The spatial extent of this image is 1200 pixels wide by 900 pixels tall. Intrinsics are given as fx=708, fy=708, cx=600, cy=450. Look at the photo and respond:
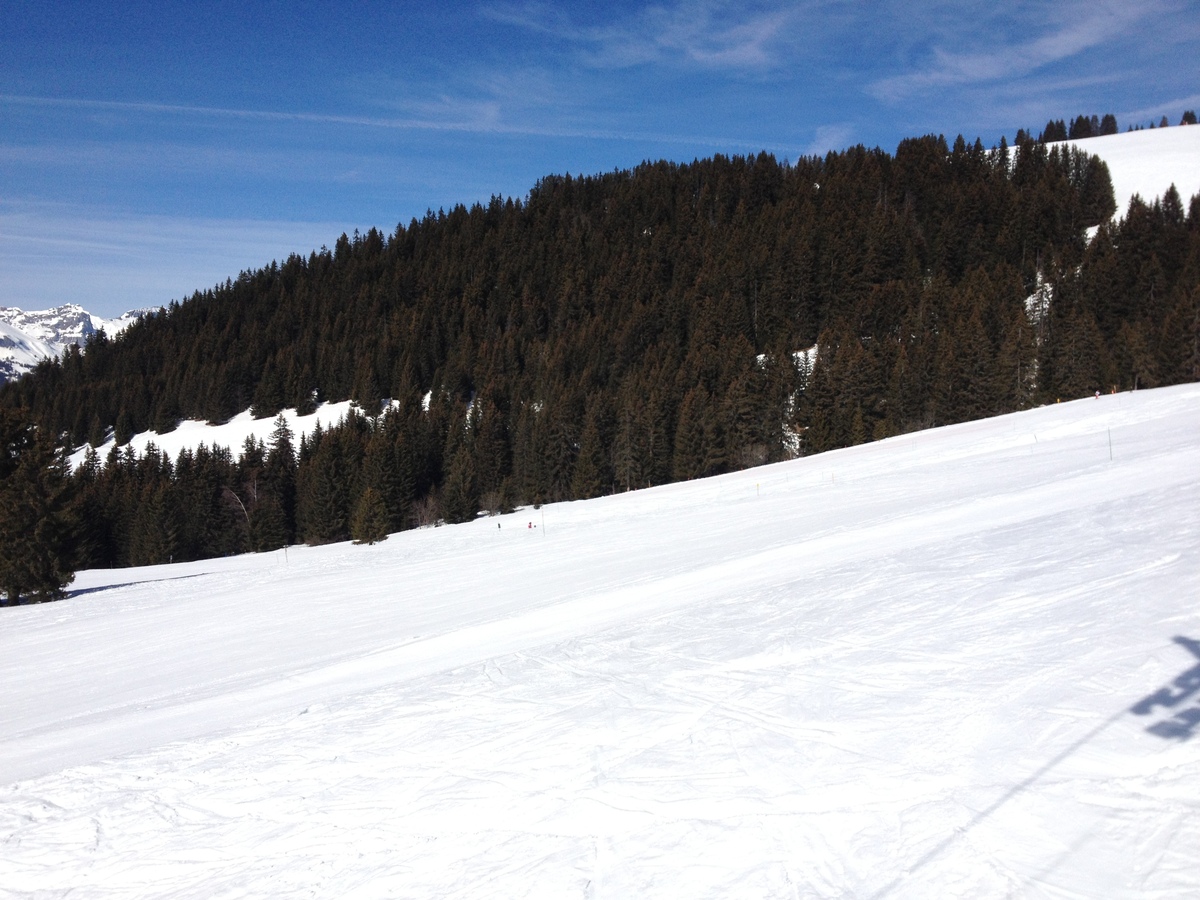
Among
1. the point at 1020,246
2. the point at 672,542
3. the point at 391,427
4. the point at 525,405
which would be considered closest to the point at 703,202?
the point at 1020,246

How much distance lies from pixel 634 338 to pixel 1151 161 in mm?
92752

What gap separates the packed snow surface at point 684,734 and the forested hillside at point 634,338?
23366mm

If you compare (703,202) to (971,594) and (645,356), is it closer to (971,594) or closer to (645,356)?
(645,356)

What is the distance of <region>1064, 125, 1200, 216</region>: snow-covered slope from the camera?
101 m

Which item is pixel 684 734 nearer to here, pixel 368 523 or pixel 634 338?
pixel 368 523

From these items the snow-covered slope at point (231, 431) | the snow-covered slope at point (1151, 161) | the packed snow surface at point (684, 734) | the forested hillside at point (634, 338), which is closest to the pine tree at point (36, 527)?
the forested hillside at point (634, 338)

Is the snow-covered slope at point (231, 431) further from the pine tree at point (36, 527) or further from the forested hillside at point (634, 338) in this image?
the pine tree at point (36, 527)

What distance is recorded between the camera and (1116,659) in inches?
273

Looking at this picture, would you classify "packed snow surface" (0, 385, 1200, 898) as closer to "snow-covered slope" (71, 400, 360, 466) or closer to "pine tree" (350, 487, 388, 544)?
"pine tree" (350, 487, 388, 544)

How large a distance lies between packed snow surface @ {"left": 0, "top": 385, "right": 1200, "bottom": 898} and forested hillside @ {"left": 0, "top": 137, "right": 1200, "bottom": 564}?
23.4 metres

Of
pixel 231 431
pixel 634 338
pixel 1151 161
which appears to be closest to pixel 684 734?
pixel 634 338

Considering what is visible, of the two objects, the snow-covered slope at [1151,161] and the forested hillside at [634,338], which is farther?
the snow-covered slope at [1151,161]

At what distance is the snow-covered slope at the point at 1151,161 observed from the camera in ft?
331

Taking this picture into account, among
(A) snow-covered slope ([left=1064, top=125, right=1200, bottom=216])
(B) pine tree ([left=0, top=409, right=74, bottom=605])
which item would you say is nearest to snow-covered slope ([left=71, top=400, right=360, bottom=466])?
A: (B) pine tree ([left=0, top=409, right=74, bottom=605])
